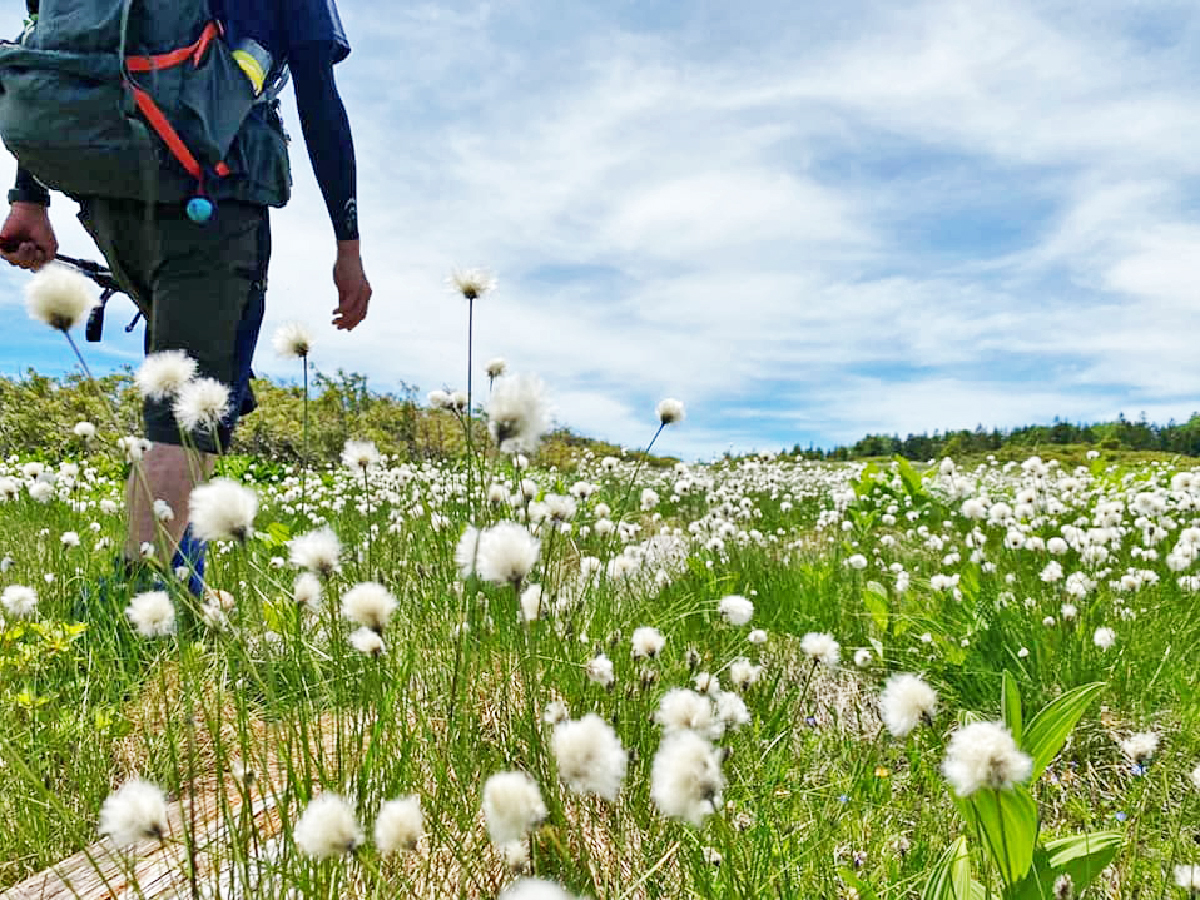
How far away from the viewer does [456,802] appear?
5.88ft

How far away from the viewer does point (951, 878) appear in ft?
5.21

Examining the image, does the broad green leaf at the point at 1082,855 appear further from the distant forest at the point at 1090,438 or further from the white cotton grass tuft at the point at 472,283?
the distant forest at the point at 1090,438

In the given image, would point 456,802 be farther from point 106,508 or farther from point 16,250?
point 106,508

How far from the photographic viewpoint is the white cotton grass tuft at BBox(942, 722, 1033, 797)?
48.3 inches

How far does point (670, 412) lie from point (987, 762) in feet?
4.75

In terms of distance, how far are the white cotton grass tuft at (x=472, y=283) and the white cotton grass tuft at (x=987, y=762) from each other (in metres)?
1.73

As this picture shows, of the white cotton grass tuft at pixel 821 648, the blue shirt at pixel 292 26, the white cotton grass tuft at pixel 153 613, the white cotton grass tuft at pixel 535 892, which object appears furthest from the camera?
the blue shirt at pixel 292 26

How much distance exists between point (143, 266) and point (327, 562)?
2.46 metres

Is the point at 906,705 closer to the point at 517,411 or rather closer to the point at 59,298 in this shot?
the point at 517,411

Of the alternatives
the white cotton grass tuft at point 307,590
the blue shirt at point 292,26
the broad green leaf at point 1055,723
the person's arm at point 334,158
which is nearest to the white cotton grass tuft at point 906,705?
the broad green leaf at point 1055,723

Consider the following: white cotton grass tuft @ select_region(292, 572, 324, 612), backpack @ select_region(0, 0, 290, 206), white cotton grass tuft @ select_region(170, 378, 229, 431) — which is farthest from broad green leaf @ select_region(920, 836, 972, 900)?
backpack @ select_region(0, 0, 290, 206)

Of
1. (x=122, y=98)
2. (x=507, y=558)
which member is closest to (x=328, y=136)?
(x=122, y=98)

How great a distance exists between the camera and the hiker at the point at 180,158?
2.88 meters

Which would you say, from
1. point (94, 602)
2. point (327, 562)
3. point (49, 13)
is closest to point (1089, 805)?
point (327, 562)
